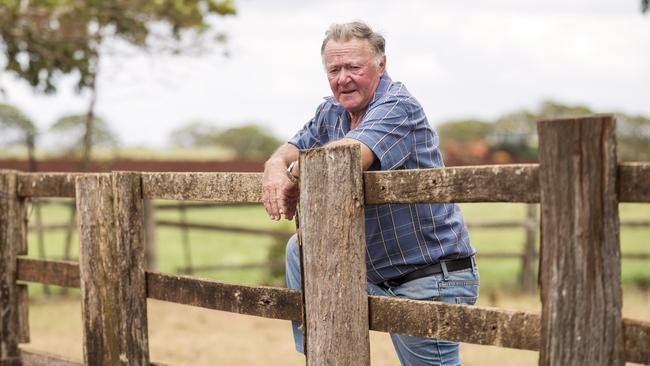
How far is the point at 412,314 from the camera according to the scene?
132 inches

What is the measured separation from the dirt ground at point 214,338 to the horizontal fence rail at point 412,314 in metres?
4.13

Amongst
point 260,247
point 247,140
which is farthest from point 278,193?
point 247,140

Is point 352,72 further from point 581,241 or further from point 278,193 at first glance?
point 581,241

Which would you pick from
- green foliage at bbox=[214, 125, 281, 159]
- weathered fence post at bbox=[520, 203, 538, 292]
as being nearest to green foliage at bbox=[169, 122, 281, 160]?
green foliage at bbox=[214, 125, 281, 159]

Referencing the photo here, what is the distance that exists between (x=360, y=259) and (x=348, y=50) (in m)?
0.95

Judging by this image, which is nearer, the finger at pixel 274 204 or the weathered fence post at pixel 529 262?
the finger at pixel 274 204

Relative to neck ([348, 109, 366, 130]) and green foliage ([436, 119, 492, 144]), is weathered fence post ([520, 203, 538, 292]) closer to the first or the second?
neck ([348, 109, 366, 130])

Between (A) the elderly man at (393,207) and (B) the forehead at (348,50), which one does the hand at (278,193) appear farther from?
(B) the forehead at (348,50)

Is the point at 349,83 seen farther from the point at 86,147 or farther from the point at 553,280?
the point at 86,147

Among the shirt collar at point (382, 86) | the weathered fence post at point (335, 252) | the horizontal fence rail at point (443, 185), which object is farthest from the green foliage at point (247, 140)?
the weathered fence post at point (335, 252)

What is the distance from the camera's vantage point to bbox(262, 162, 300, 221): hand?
12.0ft

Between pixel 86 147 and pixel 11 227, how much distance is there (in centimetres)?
793

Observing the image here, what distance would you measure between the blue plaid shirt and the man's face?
0.07 metres

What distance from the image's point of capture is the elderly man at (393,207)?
364 cm
